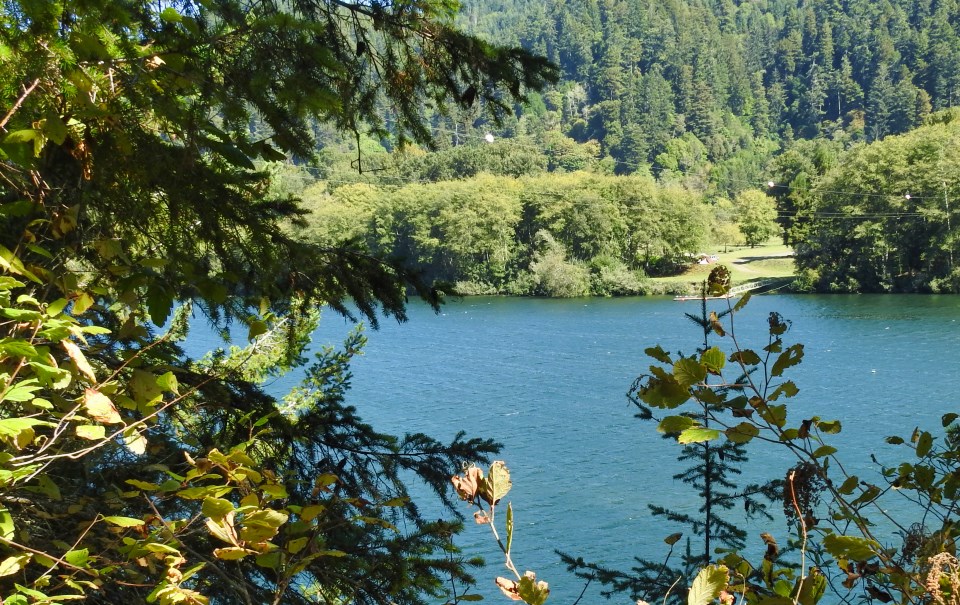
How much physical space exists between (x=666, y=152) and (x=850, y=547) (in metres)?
83.1

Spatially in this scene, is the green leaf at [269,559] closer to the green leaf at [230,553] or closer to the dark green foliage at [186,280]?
the dark green foliage at [186,280]

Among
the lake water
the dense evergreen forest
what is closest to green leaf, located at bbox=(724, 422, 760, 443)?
the dense evergreen forest

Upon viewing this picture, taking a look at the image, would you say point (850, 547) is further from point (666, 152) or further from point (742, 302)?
point (666, 152)

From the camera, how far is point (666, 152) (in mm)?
81375

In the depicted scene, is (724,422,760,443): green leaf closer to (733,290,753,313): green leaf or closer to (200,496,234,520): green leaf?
(733,290,753,313): green leaf

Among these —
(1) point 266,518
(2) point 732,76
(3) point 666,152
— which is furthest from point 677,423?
(2) point 732,76

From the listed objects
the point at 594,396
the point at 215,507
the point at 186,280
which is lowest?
the point at 594,396

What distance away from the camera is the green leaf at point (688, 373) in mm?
1058

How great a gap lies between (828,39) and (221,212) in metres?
105

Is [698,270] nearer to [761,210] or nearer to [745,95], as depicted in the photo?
[761,210]

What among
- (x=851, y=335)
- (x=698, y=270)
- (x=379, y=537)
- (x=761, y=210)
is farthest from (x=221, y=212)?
(x=761, y=210)

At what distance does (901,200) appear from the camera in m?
34.8

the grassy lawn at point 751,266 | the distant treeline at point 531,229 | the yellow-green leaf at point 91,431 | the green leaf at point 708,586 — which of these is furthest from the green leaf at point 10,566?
the distant treeline at point 531,229

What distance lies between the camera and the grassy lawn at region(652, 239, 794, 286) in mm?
39250
